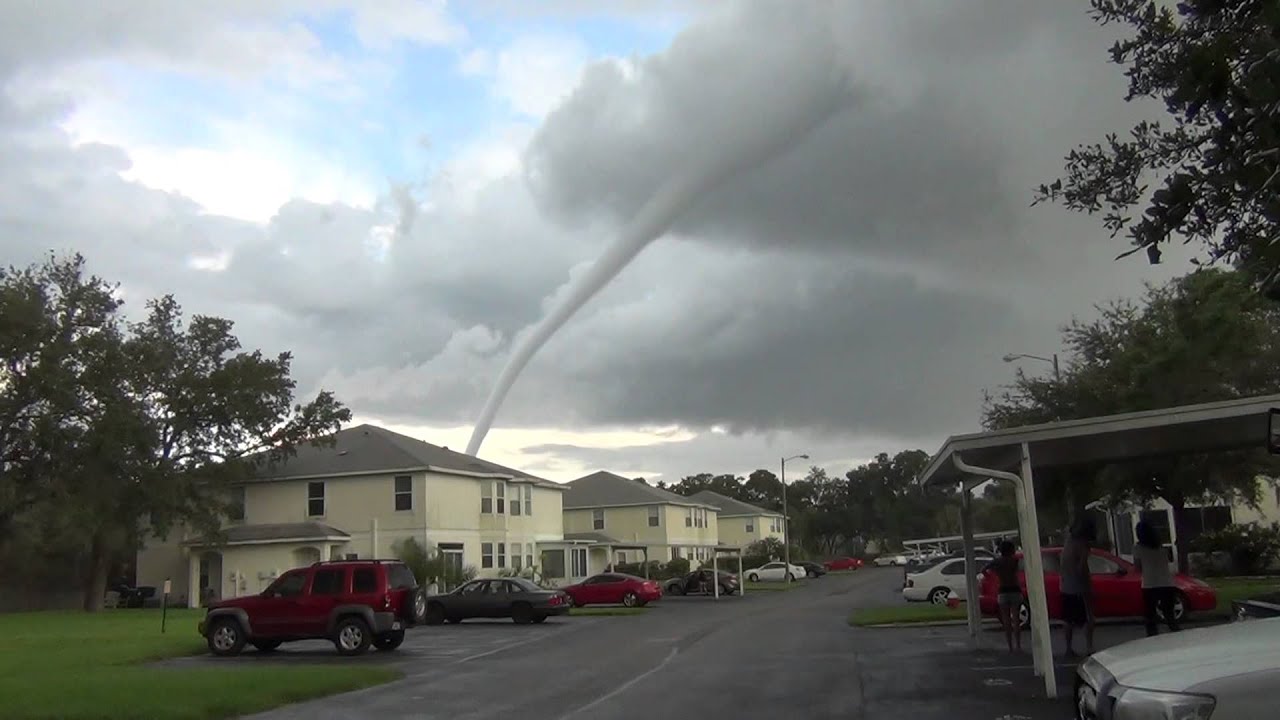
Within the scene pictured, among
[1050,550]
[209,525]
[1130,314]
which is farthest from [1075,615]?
[209,525]

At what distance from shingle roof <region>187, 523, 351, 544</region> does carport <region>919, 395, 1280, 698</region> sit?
35834 millimetres

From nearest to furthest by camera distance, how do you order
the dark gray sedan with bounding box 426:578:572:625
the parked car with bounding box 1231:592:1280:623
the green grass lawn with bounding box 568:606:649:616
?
the parked car with bounding box 1231:592:1280:623 → the dark gray sedan with bounding box 426:578:572:625 → the green grass lawn with bounding box 568:606:649:616

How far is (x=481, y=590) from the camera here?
34812 mm

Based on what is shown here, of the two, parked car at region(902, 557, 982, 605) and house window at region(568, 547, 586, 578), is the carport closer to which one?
parked car at region(902, 557, 982, 605)

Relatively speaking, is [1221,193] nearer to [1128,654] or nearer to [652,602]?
[1128,654]

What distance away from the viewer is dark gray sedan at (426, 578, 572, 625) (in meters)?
34.0

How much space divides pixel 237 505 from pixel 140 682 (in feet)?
121

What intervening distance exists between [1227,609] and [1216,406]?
1087cm

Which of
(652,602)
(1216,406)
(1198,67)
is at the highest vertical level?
(1198,67)

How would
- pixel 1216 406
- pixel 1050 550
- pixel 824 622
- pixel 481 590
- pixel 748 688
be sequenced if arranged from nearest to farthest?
pixel 1216 406
pixel 748 688
pixel 1050 550
pixel 824 622
pixel 481 590

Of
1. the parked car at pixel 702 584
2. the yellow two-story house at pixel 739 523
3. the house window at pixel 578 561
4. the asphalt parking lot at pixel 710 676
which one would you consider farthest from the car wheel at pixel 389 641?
the yellow two-story house at pixel 739 523

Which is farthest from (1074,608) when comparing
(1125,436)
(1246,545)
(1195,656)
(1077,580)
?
(1246,545)

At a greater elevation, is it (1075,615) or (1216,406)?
(1216,406)

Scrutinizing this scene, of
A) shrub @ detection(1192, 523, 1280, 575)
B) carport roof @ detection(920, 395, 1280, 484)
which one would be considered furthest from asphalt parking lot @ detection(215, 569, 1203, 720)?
shrub @ detection(1192, 523, 1280, 575)
